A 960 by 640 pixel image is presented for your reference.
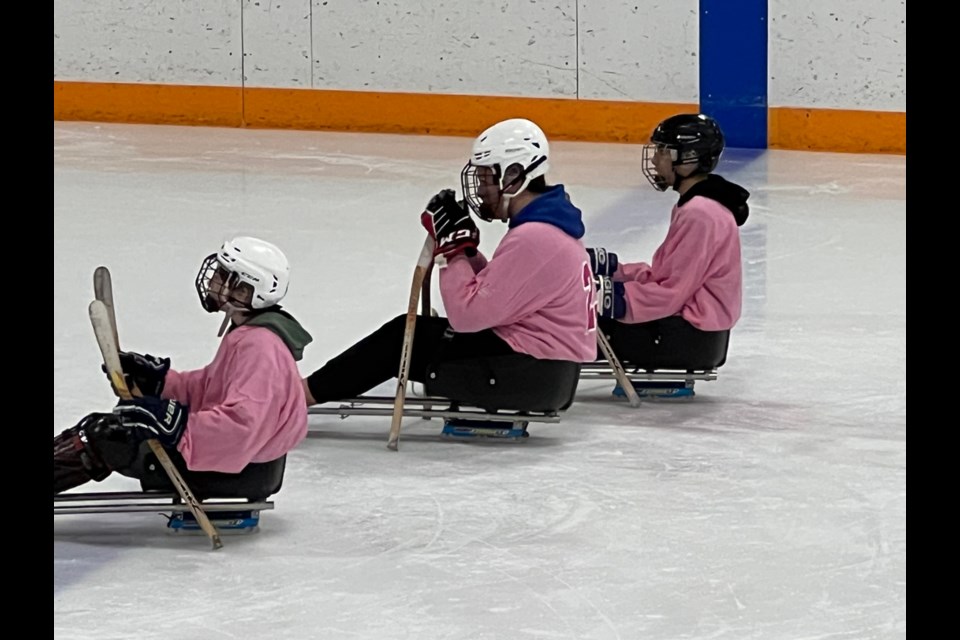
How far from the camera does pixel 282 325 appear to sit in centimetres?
420

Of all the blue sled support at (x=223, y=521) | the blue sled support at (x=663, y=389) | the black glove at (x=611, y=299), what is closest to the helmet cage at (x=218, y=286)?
the blue sled support at (x=223, y=521)

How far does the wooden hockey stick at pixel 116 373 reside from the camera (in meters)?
3.93

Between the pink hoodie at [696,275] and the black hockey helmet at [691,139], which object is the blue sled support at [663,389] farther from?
the black hockey helmet at [691,139]

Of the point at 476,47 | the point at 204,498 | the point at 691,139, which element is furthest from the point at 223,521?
the point at 476,47

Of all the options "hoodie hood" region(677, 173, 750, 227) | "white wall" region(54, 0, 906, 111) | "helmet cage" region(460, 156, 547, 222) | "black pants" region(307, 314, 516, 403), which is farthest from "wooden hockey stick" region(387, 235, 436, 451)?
"white wall" region(54, 0, 906, 111)

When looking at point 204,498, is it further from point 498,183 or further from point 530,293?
point 498,183

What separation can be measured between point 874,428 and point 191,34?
9257 millimetres

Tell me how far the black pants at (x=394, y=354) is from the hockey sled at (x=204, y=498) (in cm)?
99

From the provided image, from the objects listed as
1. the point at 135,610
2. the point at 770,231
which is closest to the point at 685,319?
the point at 135,610

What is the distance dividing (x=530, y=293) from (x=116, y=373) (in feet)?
4.89

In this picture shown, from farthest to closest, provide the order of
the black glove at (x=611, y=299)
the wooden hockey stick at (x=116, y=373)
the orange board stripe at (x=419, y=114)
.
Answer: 1. the orange board stripe at (x=419, y=114)
2. the black glove at (x=611, y=299)
3. the wooden hockey stick at (x=116, y=373)

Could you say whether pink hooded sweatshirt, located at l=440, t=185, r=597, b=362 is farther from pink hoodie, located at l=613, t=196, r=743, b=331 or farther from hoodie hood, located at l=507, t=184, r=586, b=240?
pink hoodie, located at l=613, t=196, r=743, b=331

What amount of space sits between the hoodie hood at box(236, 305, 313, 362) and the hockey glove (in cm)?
31
